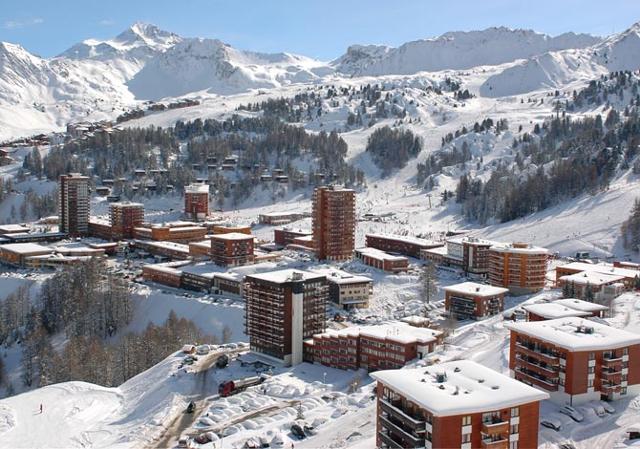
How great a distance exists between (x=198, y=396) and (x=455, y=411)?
20.5 metres

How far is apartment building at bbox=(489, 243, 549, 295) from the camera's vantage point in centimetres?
5966

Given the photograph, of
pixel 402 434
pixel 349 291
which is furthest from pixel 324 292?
pixel 402 434

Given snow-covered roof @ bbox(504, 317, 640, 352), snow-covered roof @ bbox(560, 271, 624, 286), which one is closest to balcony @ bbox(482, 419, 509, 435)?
snow-covered roof @ bbox(504, 317, 640, 352)

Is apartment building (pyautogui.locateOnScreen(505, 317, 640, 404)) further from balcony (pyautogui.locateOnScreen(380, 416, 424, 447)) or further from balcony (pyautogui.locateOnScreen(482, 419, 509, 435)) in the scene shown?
balcony (pyautogui.locateOnScreen(380, 416, 424, 447))

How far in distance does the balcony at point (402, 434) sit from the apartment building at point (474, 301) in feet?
95.2

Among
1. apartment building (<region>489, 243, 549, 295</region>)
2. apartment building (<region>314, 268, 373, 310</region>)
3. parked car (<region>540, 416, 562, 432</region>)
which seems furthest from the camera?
apartment building (<region>314, 268, 373, 310</region>)

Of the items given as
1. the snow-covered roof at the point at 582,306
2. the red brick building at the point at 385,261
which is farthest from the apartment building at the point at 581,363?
the red brick building at the point at 385,261

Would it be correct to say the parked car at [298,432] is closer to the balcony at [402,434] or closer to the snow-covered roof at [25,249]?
the balcony at [402,434]

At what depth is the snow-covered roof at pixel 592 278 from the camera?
176 feet

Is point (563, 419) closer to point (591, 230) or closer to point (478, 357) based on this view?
point (478, 357)

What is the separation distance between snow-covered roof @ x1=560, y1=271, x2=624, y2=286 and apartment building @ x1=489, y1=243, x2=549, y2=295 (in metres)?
3.34

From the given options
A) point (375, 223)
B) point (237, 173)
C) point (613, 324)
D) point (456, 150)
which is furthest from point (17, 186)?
point (613, 324)

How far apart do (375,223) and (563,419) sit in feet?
217

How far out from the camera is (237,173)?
13038cm
